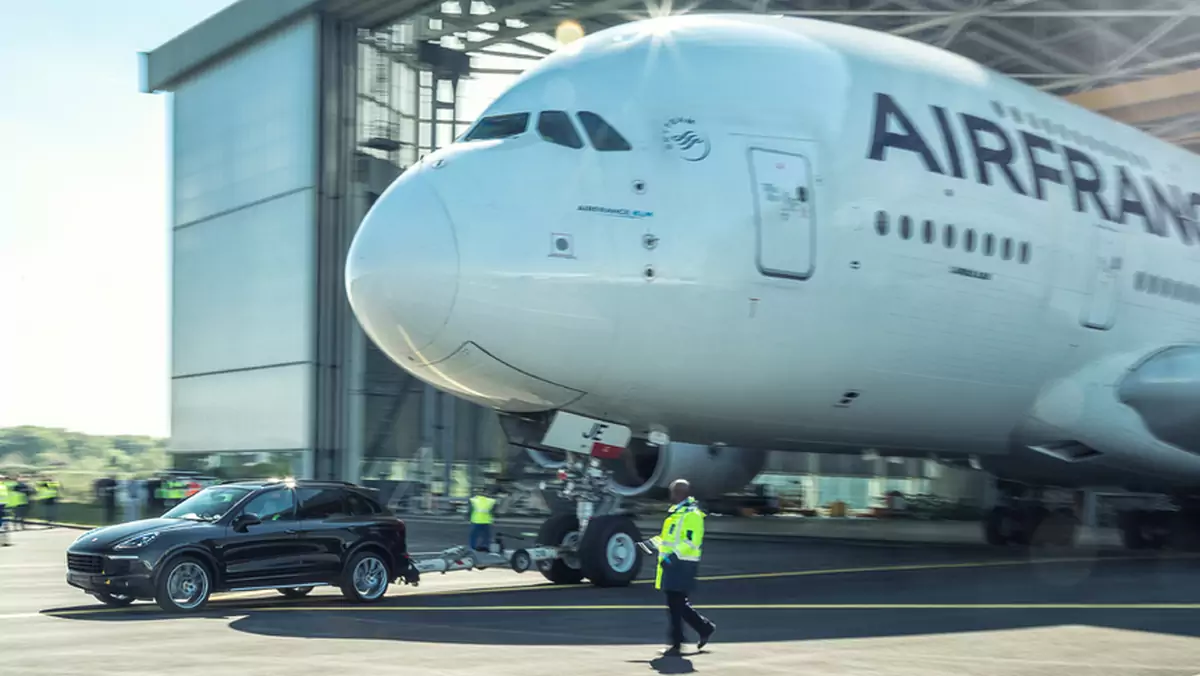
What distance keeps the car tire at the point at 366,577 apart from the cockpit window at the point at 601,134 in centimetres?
478

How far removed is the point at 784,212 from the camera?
13.1m

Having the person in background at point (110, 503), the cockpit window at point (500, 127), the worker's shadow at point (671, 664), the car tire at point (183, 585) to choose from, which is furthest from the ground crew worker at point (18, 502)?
the worker's shadow at point (671, 664)

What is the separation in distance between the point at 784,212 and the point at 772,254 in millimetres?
442

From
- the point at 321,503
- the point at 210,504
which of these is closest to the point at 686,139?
the point at 321,503

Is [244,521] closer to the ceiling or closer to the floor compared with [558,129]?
closer to the floor

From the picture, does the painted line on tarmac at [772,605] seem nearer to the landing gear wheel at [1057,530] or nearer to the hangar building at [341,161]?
the landing gear wheel at [1057,530]

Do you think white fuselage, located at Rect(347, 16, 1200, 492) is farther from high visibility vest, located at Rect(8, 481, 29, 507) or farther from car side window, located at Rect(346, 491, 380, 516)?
high visibility vest, located at Rect(8, 481, 29, 507)

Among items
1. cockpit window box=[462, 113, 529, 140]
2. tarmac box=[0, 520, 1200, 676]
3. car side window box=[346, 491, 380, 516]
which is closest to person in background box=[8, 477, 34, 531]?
tarmac box=[0, 520, 1200, 676]

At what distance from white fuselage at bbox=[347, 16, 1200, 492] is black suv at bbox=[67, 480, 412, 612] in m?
1.99

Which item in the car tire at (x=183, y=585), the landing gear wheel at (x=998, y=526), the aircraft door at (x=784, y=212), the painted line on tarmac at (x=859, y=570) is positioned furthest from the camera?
the landing gear wheel at (x=998, y=526)

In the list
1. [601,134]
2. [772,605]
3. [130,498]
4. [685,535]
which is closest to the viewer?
Result: [685,535]

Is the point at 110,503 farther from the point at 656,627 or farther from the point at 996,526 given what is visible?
the point at 656,627

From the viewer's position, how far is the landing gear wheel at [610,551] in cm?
1338

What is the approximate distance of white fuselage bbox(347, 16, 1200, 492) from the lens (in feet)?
39.6
